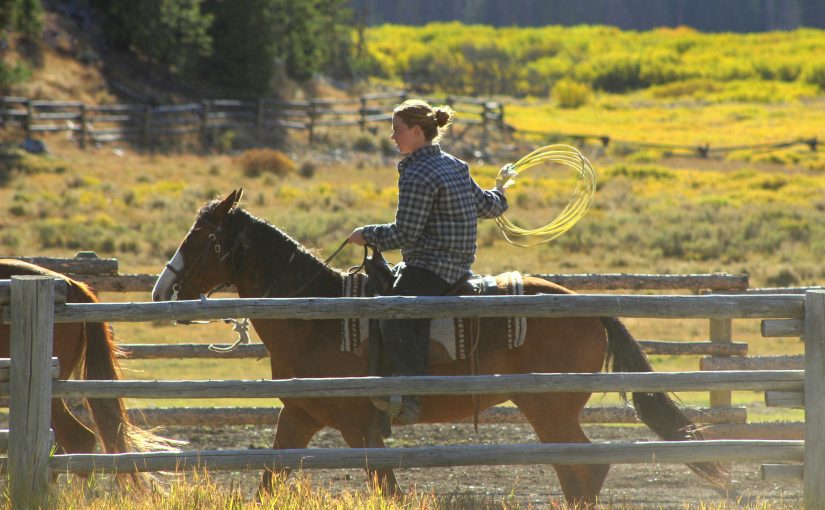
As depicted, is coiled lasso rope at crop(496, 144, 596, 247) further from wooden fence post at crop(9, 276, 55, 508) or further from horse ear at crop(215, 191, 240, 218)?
wooden fence post at crop(9, 276, 55, 508)

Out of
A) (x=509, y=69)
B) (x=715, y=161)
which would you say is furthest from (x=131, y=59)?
(x=509, y=69)

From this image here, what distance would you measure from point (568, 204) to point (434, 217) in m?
1.24

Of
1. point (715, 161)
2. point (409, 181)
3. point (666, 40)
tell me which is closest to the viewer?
point (409, 181)

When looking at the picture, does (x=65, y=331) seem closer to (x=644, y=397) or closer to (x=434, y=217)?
(x=434, y=217)

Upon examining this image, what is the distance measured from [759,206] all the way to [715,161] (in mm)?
13697

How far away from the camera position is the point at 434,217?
239 inches

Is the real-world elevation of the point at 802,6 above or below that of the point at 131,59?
above

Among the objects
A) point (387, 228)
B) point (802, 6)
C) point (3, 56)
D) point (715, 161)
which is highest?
point (802, 6)

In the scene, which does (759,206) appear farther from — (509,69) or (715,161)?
(509,69)

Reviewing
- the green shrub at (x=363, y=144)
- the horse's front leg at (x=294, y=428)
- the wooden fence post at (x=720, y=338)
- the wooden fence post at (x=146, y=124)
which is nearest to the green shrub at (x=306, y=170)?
the green shrub at (x=363, y=144)

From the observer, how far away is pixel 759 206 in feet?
92.6

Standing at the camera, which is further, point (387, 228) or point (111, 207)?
point (111, 207)

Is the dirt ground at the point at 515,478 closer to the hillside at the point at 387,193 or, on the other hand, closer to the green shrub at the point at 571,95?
the hillside at the point at 387,193

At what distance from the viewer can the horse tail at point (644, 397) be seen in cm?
646
